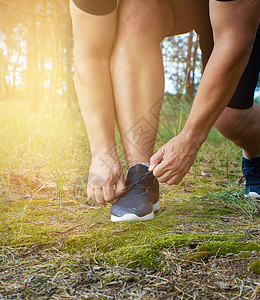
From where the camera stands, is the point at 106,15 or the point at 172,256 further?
the point at 106,15

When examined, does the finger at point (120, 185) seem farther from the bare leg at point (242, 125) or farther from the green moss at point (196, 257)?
the bare leg at point (242, 125)

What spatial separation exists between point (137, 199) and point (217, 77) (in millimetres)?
550

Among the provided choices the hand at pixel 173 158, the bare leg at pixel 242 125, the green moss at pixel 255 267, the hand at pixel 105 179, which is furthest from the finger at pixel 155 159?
the bare leg at pixel 242 125

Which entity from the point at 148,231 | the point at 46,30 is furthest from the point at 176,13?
the point at 46,30

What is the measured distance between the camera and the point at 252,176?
154 centimetres

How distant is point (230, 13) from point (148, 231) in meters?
0.75

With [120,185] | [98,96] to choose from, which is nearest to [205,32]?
[98,96]

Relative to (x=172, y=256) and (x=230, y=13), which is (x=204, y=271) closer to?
(x=172, y=256)

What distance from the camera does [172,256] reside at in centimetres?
80

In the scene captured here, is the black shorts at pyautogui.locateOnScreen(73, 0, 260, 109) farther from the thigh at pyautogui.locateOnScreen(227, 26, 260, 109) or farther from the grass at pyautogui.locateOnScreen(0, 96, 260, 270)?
the grass at pyautogui.locateOnScreen(0, 96, 260, 270)

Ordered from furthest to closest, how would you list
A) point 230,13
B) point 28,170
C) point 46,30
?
point 46,30
point 28,170
point 230,13

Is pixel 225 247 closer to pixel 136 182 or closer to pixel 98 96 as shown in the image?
pixel 136 182

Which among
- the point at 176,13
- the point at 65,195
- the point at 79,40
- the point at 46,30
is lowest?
the point at 65,195

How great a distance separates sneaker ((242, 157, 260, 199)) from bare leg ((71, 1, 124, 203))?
0.71 metres
